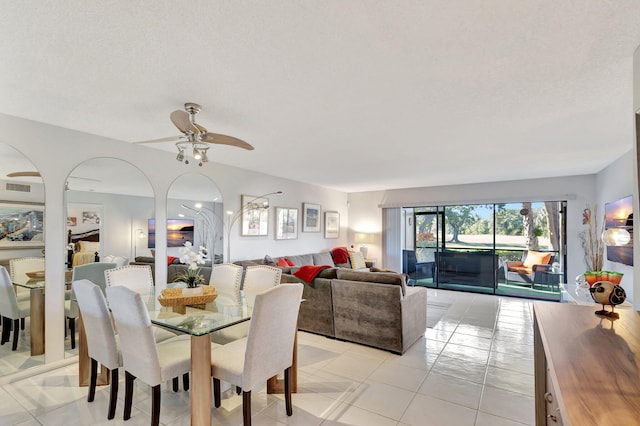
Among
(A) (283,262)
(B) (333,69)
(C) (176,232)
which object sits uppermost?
(B) (333,69)

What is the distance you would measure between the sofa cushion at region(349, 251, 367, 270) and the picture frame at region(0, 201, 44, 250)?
5.30 m

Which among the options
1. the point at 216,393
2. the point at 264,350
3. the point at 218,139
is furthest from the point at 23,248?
the point at 264,350

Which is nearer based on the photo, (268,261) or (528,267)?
(268,261)

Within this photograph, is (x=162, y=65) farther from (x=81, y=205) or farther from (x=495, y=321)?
(x=495, y=321)

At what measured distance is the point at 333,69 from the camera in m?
1.96

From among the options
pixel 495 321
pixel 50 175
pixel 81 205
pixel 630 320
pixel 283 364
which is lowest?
pixel 495 321

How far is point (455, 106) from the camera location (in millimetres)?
2518

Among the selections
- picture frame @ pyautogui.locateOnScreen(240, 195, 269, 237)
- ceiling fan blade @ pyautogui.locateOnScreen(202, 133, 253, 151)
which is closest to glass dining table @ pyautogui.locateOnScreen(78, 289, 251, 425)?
ceiling fan blade @ pyautogui.locateOnScreen(202, 133, 253, 151)

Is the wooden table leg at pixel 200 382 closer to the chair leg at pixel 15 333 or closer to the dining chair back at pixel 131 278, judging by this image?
the dining chair back at pixel 131 278

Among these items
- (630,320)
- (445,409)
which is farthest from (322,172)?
(630,320)

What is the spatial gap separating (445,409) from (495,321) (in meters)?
2.73

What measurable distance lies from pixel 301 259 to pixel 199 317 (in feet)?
12.7

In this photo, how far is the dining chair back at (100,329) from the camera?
7.08ft

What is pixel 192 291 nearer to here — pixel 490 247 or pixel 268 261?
pixel 268 261
